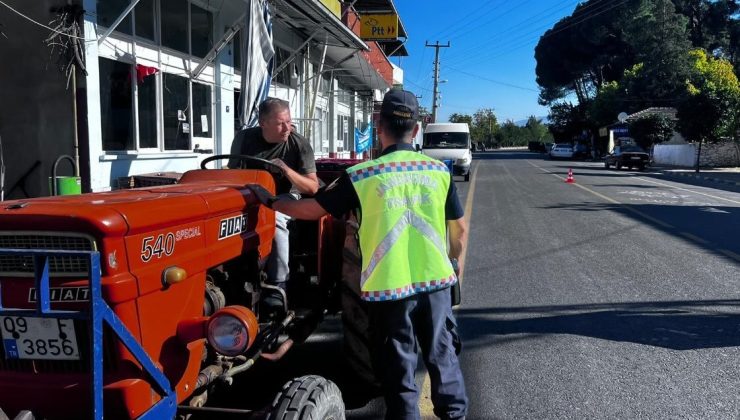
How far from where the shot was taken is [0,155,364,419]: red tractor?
223 centimetres

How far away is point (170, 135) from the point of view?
415 inches

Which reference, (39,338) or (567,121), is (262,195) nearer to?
(39,338)

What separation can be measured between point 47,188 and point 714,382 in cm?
797

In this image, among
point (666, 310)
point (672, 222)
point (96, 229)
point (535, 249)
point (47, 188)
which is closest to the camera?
point (96, 229)

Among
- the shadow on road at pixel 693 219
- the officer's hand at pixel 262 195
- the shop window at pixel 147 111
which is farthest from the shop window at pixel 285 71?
the officer's hand at pixel 262 195

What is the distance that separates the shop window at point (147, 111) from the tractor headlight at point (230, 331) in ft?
25.5

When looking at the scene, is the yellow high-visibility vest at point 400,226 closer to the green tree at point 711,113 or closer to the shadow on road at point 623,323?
the shadow on road at point 623,323

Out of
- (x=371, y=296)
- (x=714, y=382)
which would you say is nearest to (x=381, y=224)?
(x=371, y=296)

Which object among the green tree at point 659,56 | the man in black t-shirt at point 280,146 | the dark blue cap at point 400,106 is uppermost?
the green tree at point 659,56

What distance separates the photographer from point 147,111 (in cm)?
982

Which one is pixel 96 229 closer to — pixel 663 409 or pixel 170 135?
pixel 663 409

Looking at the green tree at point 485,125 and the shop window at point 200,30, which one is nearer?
the shop window at point 200,30

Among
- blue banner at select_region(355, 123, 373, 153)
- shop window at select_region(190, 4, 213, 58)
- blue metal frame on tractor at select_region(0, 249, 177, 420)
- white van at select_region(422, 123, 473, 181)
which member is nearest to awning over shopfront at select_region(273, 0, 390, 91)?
shop window at select_region(190, 4, 213, 58)

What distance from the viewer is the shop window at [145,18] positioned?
376 inches
